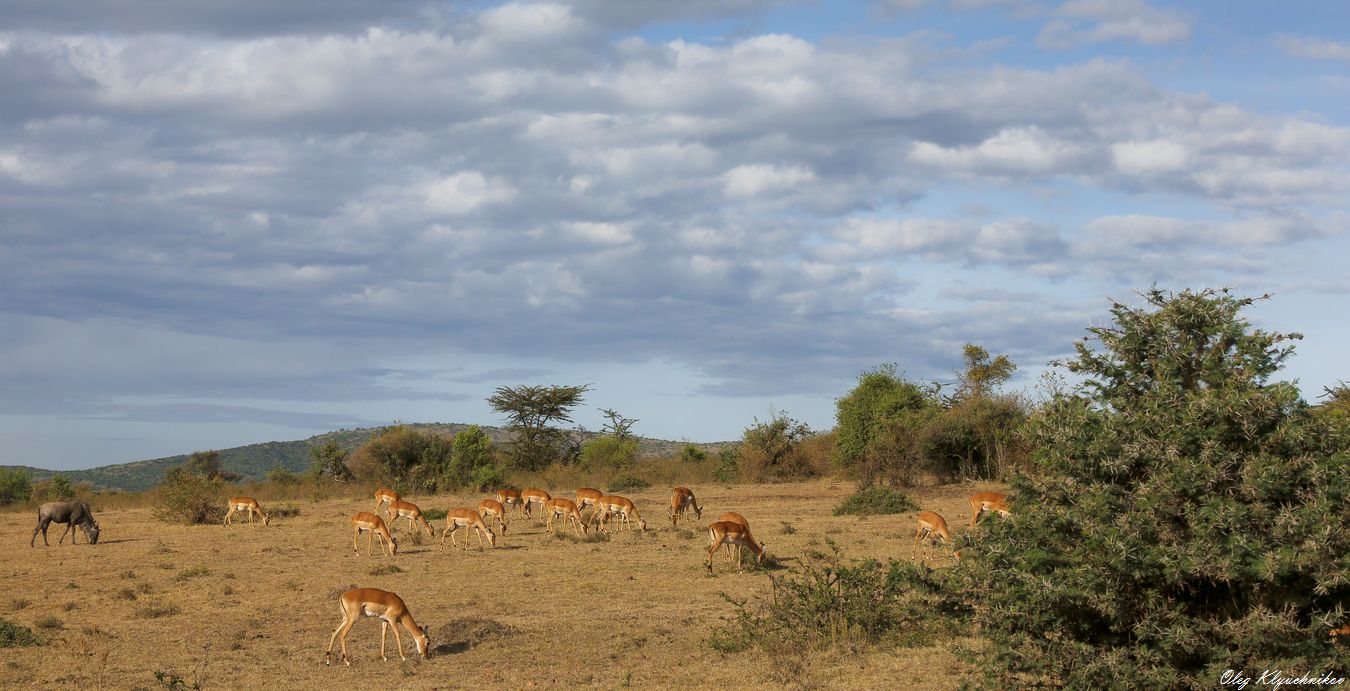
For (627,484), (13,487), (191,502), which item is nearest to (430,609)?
(191,502)

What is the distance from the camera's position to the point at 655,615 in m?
14.7

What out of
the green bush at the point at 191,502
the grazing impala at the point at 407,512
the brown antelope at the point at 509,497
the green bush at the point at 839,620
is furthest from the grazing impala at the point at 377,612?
the green bush at the point at 191,502

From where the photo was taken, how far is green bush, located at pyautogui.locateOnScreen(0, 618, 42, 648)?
12.5 meters

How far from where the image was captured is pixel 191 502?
95.6 feet

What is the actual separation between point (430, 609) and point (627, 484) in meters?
25.8

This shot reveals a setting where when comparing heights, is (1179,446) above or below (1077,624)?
above

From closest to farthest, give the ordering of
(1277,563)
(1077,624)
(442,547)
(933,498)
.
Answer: (1277,563)
(1077,624)
(442,547)
(933,498)

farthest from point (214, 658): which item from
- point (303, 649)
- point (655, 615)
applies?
point (655, 615)

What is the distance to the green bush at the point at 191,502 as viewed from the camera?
95.6 ft

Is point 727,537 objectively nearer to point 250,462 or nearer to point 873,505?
point 873,505

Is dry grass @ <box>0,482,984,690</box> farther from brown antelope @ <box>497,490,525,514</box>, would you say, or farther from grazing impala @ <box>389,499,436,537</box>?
brown antelope @ <box>497,490,525,514</box>

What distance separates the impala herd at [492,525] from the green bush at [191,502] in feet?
1.81

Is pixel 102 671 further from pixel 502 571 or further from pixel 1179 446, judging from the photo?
pixel 1179 446

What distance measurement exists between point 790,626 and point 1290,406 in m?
6.28
